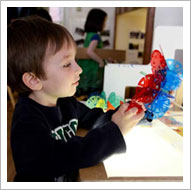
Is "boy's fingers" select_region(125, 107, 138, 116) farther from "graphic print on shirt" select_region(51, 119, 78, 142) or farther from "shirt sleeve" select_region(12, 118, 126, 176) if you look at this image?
"graphic print on shirt" select_region(51, 119, 78, 142)

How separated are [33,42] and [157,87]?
0.29 meters

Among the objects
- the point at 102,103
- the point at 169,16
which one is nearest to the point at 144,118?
the point at 102,103

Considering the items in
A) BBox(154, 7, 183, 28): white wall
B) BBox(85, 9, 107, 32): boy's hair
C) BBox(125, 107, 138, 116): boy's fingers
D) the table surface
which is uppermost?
BBox(85, 9, 107, 32): boy's hair

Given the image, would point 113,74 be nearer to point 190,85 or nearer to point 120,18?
point 190,85

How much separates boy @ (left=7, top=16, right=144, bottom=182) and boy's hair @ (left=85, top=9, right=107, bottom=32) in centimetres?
117

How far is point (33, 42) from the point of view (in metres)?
0.46

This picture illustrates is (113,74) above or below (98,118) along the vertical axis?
above

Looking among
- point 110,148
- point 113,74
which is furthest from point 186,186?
point 113,74

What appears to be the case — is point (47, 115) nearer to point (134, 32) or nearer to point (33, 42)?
point (33, 42)

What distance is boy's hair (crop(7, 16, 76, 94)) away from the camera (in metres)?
0.46

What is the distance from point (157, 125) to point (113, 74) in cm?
31

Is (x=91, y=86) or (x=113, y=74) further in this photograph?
(x=91, y=86)

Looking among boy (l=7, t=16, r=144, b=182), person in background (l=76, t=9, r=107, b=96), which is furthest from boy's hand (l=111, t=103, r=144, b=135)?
person in background (l=76, t=9, r=107, b=96)

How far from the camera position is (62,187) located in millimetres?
327
